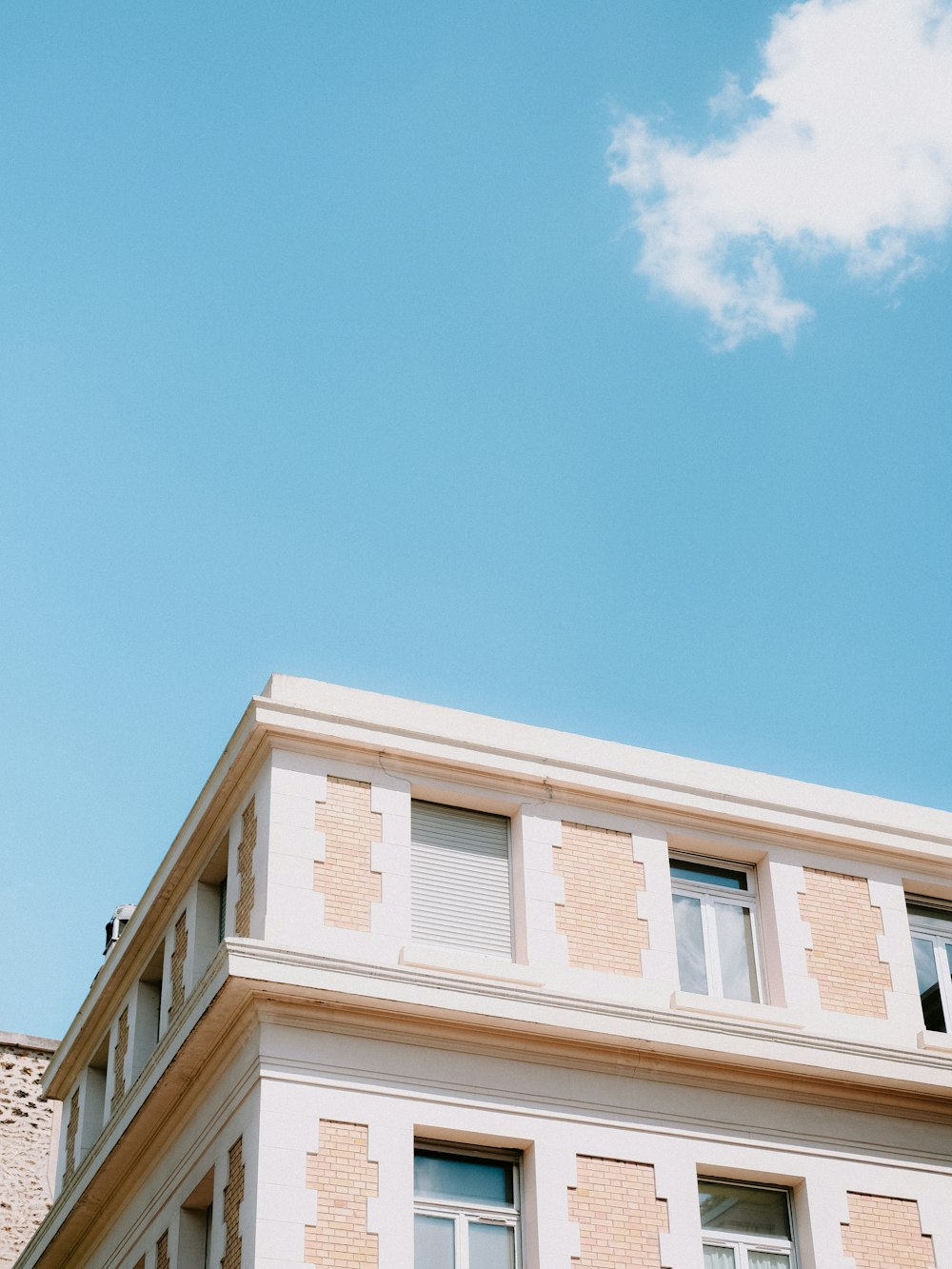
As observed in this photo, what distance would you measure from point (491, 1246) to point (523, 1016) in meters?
1.98

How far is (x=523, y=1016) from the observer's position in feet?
55.8

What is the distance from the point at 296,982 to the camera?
16281 millimetres

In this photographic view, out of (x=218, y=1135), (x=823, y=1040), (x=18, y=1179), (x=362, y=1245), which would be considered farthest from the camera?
(x=18, y=1179)

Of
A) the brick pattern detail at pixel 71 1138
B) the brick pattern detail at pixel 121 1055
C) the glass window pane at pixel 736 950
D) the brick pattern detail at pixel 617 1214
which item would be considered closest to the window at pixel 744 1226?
the brick pattern detail at pixel 617 1214

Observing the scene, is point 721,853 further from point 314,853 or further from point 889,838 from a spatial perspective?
point 314,853

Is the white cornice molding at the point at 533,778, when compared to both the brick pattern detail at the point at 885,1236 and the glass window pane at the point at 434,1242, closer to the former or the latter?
the brick pattern detail at the point at 885,1236

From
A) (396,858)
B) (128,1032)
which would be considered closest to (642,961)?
(396,858)

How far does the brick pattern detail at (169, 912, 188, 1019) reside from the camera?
63.5ft

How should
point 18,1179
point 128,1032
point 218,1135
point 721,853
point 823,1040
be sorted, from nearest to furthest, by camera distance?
point 218,1135, point 823,1040, point 721,853, point 128,1032, point 18,1179

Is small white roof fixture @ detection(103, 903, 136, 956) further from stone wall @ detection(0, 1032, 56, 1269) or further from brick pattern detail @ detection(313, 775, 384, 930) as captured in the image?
brick pattern detail @ detection(313, 775, 384, 930)

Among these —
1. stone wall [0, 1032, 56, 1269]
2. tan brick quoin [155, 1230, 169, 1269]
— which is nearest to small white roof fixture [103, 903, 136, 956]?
stone wall [0, 1032, 56, 1269]

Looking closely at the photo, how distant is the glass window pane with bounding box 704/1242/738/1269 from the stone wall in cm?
1368

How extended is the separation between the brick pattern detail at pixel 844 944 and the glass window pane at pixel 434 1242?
4743mm

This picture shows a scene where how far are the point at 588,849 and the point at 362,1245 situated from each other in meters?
4.79
